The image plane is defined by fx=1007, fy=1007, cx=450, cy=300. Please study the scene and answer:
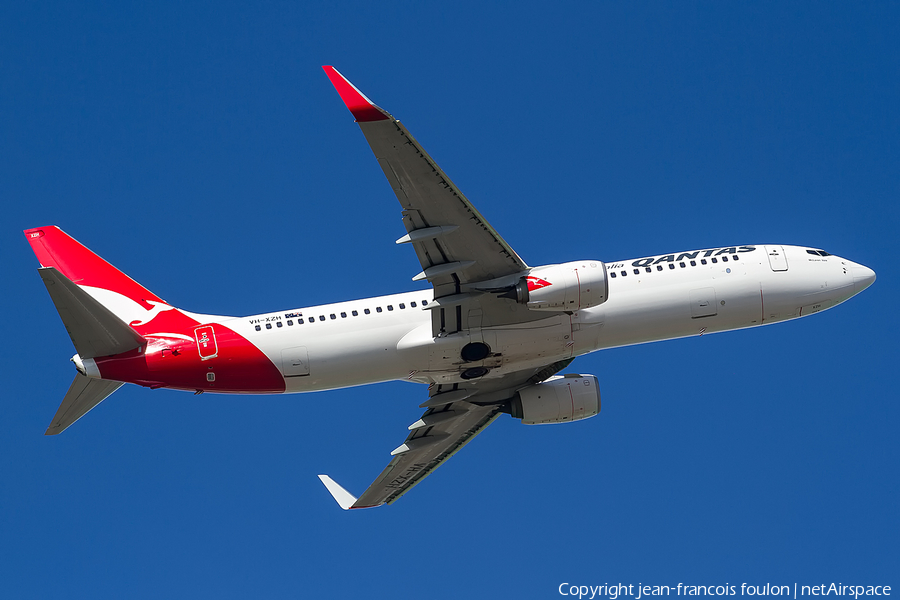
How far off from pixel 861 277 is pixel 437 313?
18.1m

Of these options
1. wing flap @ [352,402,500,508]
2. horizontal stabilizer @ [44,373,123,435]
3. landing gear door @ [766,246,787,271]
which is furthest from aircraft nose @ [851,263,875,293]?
horizontal stabilizer @ [44,373,123,435]

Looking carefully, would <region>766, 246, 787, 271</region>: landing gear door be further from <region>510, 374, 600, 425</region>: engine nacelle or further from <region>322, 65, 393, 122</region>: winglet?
<region>322, 65, 393, 122</region>: winglet

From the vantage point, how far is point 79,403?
1467 inches

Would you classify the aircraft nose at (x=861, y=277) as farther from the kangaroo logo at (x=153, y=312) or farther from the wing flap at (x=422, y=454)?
the kangaroo logo at (x=153, y=312)

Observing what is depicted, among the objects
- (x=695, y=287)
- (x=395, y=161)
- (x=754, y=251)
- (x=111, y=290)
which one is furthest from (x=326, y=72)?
(x=754, y=251)

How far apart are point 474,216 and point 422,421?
12.5 m

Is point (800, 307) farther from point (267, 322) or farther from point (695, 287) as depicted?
point (267, 322)

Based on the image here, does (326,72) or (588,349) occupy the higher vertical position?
(326,72)

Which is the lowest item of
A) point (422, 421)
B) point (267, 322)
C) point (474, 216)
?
point (422, 421)

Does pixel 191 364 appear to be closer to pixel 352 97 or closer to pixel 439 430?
pixel 352 97

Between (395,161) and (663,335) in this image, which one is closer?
(395,161)

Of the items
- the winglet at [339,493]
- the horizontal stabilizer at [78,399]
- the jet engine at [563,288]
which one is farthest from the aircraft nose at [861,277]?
the horizontal stabilizer at [78,399]

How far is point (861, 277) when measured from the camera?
41719mm

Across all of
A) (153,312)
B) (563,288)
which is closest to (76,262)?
(153,312)
